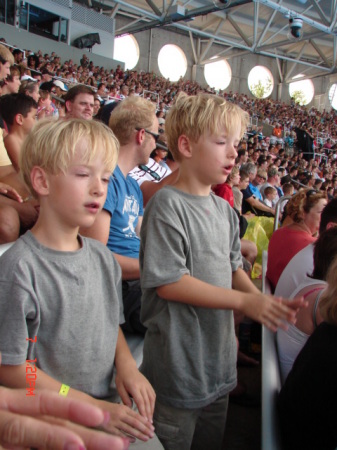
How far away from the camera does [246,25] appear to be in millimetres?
28750

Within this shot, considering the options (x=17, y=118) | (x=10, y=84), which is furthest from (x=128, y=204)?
(x=10, y=84)

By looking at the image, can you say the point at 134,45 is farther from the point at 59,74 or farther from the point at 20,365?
the point at 20,365

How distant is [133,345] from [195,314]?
23.4 inches

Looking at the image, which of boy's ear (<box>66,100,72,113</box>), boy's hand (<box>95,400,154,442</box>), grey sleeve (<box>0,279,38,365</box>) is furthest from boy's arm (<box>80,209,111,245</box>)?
boy's ear (<box>66,100,72,113</box>)

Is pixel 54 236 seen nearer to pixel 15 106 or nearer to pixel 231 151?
pixel 231 151

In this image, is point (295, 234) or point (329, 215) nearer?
point (329, 215)

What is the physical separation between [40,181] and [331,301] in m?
0.95

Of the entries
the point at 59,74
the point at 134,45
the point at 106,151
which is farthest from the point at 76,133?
the point at 134,45

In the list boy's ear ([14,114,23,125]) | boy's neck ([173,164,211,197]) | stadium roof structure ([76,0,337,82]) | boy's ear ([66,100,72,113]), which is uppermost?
stadium roof structure ([76,0,337,82])

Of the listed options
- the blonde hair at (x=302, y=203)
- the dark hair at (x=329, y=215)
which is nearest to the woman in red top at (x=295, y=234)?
the blonde hair at (x=302, y=203)

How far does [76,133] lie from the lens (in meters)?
1.19

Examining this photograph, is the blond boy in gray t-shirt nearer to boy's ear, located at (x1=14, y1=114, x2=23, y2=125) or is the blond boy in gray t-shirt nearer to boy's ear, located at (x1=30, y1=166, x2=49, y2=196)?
boy's ear, located at (x1=30, y1=166, x2=49, y2=196)

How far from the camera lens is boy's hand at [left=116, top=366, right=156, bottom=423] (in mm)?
1150

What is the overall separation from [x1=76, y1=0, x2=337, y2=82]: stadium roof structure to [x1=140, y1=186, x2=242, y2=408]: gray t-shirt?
63.9ft
